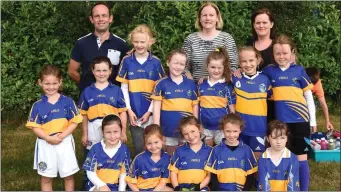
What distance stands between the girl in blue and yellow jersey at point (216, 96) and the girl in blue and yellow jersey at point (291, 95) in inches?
17.1

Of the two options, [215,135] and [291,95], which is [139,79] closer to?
[215,135]

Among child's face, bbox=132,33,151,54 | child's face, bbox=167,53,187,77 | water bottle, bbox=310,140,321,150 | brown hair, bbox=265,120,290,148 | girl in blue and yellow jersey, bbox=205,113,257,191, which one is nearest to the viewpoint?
brown hair, bbox=265,120,290,148

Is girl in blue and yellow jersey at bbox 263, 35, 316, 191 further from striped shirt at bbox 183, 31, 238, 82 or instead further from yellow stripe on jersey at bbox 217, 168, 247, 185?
yellow stripe on jersey at bbox 217, 168, 247, 185

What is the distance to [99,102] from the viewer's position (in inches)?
210

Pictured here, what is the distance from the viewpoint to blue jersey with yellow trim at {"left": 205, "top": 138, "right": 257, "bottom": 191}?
5.00 metres

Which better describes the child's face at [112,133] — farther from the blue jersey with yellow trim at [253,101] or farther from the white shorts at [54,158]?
the blue jersey with yellow trim at [253,101]

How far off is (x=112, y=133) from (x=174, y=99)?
73 cm

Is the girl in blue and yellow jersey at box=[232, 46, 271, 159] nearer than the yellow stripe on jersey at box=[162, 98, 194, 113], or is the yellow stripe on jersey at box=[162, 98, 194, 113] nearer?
the girl in blue and yellow jersey at box=[232, 46, 271, 159]

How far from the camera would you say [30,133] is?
8.20 metres

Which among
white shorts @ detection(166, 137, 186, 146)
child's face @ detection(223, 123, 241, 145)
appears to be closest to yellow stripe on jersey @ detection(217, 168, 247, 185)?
child's face @ detection(223, 123, 241, 145)

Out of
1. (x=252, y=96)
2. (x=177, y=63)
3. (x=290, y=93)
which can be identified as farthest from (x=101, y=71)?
(x=290, y=93)

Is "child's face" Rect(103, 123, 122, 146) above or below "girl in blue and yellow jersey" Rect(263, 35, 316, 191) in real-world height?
below

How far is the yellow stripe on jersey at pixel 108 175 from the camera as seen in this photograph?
16.7 ft

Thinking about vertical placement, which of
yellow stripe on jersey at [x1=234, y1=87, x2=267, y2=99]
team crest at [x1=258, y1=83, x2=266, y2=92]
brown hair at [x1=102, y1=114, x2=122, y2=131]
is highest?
team crest at [x1=258, y1=83, x2=266, y2=92]
